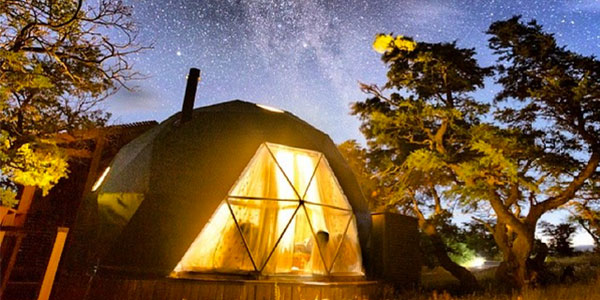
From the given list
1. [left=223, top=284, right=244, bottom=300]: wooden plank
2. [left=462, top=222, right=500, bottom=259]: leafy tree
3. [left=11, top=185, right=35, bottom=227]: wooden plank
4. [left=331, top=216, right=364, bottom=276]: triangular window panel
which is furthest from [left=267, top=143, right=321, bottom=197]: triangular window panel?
[left=462, top=222, right=500, bottom=259]: leafy tree

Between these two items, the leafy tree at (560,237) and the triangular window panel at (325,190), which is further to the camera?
the leafy tree at (560,237)

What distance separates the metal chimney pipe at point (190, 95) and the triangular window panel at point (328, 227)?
3.94 metres

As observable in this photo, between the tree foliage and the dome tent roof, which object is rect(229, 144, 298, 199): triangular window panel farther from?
the tree foliage

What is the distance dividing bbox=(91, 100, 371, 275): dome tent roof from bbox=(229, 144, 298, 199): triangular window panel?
0.18 meters

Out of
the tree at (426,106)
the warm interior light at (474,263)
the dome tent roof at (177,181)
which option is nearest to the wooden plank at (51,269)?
the dome tent roof at (177,181)

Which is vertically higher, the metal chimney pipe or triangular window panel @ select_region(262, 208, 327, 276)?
the metal chimney pipe

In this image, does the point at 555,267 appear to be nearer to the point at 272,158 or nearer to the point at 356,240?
the point at 356,240

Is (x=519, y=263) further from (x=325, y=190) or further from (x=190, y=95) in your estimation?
(x=190, y=95)

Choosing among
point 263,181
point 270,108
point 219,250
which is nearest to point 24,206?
point 219,250

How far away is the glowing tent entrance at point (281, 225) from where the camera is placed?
7.98 metres

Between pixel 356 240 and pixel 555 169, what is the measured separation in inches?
282

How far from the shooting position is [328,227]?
9227 mm

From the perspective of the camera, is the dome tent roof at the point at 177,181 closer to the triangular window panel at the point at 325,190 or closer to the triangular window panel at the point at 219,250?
the triangular window panel at the point at 219,250

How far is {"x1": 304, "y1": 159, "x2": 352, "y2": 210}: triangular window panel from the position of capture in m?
9.42
